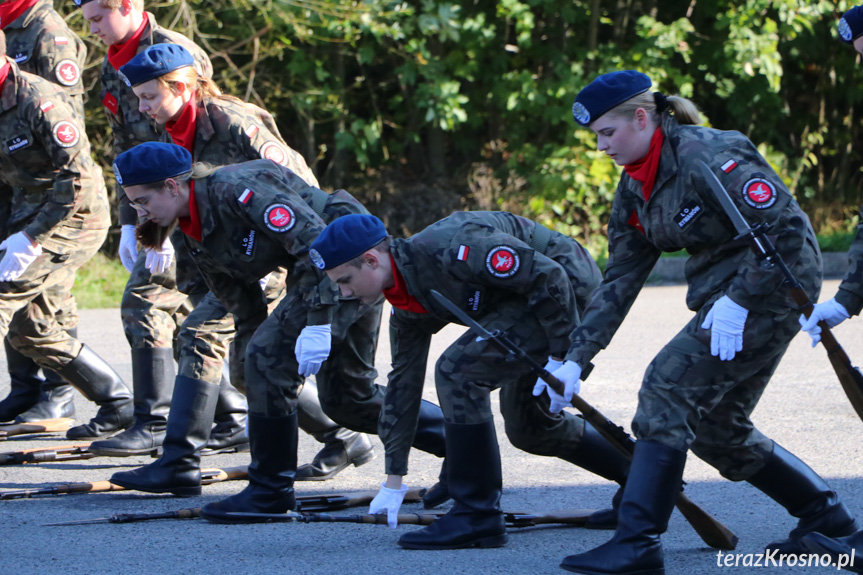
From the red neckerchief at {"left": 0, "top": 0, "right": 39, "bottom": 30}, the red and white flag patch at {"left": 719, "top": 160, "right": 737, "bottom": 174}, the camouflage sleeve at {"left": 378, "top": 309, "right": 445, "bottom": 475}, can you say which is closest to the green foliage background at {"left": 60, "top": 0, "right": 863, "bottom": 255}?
the red neckerchief at {"left": 0, "top": 0, "right": 39, "bottom": 30}

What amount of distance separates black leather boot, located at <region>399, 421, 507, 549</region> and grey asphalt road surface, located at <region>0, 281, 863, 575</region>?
1.9 inches

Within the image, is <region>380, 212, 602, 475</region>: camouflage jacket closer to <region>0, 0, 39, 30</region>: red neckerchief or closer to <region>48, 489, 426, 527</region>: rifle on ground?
<region>48, 489, 426, 527</region>: rifle on ground

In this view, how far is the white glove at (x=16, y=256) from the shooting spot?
562cm

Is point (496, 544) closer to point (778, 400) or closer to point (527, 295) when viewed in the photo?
point (527, 295)

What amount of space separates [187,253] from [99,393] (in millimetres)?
1471

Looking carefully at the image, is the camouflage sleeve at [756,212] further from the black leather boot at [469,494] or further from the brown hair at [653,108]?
the black leather boot at [469,494]

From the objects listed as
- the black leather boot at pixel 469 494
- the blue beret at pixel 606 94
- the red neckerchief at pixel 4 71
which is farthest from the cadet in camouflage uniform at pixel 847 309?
the red neckerchief at pixel 4 71

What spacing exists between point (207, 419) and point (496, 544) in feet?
5.13

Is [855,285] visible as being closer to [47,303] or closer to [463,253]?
[463,253]

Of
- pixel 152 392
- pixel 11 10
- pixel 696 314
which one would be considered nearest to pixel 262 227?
pixel 696 314

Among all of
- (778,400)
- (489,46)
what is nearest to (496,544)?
(778,400)

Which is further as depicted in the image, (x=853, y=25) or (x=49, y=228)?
(x=49, y=228)

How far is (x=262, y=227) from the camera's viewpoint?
429 cm

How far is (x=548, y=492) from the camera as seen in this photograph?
16.1ft
